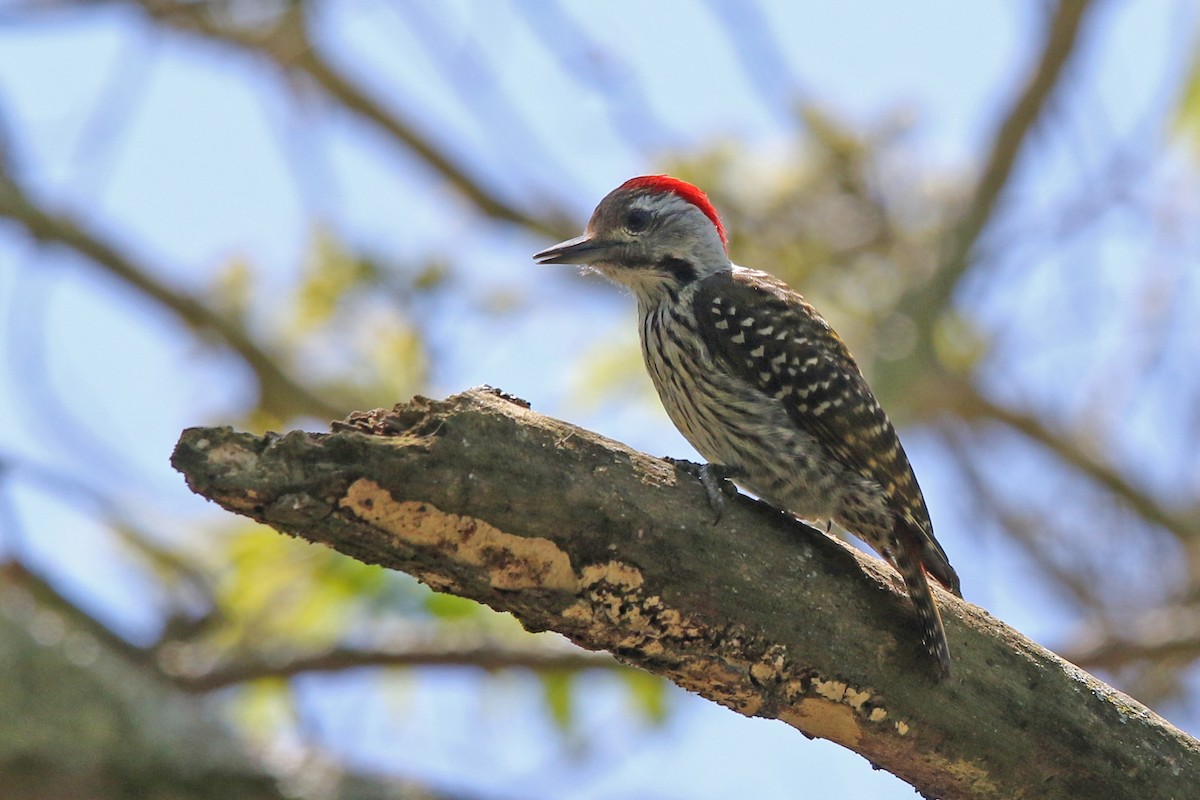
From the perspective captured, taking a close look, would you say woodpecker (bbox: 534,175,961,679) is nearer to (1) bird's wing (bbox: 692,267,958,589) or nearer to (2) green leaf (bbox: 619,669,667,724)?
(1) bird's wing (bbox: 692,267,958,589)

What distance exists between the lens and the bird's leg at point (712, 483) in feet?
11.1

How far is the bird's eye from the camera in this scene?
507 centimetres

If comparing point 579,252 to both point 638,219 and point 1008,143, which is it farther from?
point 1008,143

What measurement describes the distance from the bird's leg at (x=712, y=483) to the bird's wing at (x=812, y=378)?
59cm

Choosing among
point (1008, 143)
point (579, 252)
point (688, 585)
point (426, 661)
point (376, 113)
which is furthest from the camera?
point (376, 113)

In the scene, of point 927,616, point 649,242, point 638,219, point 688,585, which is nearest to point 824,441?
point 927,616

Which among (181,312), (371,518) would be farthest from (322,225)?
(371,518)

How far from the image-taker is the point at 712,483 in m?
3.47

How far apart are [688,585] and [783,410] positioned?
1316mm

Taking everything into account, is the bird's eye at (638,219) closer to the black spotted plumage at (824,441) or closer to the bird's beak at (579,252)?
the bird's beak at (579,252)

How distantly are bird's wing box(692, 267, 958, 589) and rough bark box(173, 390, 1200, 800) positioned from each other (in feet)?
1.91

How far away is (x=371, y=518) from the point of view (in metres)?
2.83

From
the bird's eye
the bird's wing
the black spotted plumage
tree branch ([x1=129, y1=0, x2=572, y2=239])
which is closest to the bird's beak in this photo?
the bird's eye

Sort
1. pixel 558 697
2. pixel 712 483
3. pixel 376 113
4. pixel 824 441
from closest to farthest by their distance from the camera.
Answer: pixel 712 483 < pixel 824 441 < pixel 558 697 < pixel 376 113
